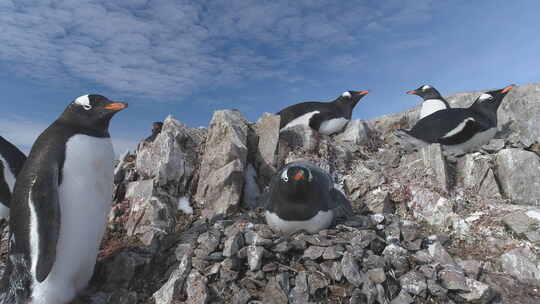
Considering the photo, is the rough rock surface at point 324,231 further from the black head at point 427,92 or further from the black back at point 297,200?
the black head at point 427,92

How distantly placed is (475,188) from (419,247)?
3.60 m

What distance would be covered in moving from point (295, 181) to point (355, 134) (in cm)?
568

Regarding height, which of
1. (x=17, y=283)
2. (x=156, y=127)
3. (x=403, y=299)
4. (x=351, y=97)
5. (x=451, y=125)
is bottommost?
(x=403, y=299)

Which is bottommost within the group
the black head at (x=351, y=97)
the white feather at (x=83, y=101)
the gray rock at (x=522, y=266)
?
the gray rock at (x=522, y=266)

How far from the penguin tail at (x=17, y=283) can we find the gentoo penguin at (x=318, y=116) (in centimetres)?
648

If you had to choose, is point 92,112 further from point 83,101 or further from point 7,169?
point 7,169

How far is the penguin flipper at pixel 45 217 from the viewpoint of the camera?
3.96 meters

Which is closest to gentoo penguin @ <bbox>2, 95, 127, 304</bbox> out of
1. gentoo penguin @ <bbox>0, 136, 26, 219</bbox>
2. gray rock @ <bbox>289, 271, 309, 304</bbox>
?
gray rock @ <bbox>289, 271, 309, 304</bbox>

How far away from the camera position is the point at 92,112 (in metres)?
4.68

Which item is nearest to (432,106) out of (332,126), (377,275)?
(332,126)

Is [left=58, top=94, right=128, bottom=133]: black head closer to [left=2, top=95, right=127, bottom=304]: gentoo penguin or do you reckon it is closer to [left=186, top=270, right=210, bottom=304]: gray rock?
[left=2, top=95, right=127, bottom=304]: gentoo penguin

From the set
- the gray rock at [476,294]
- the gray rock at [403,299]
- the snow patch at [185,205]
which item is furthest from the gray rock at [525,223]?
the snow patch at [185,205]

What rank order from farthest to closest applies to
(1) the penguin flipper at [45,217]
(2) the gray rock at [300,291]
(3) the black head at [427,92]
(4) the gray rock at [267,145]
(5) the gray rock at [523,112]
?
(3) the black head at [427,92] → (5) the gray rock at [523,112] → (4) the gray rock at [267,145] → (2) the gray rock at [300,291] → (1) the penguin flipper at [45,217]

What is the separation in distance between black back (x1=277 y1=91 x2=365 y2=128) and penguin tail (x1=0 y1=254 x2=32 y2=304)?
6481 millimetres
